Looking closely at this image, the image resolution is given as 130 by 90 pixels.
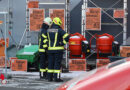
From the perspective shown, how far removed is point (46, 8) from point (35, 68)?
3023mm

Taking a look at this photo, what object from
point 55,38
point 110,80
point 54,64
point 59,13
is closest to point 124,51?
point 59,13

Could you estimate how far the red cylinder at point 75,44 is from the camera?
46.3 ft

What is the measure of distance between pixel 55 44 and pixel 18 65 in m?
3.34

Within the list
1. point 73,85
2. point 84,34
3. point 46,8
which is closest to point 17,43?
point 46,8

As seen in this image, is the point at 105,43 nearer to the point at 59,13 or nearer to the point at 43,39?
the point at 59,13

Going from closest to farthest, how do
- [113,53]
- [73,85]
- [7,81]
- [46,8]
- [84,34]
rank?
[73,85], [7,81], [113,53], [84,34], [46,8]

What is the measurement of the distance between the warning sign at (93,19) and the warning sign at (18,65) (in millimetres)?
2963

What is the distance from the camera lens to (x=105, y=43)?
46.4 feet

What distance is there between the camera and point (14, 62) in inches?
550

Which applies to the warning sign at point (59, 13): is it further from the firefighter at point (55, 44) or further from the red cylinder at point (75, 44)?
the firefighter at point (55, 44)

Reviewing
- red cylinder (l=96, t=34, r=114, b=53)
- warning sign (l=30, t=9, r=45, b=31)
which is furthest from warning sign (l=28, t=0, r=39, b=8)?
red cylinder (l=96, t=34, r=114, b=53)

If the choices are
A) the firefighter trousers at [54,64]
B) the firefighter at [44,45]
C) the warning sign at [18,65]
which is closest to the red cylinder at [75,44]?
the warning sign at [18,65]

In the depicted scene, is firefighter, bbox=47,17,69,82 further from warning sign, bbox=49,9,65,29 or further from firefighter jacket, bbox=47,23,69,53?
warning sign, bbox=49,9,65,29

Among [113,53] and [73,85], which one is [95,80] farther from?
[113,53]
